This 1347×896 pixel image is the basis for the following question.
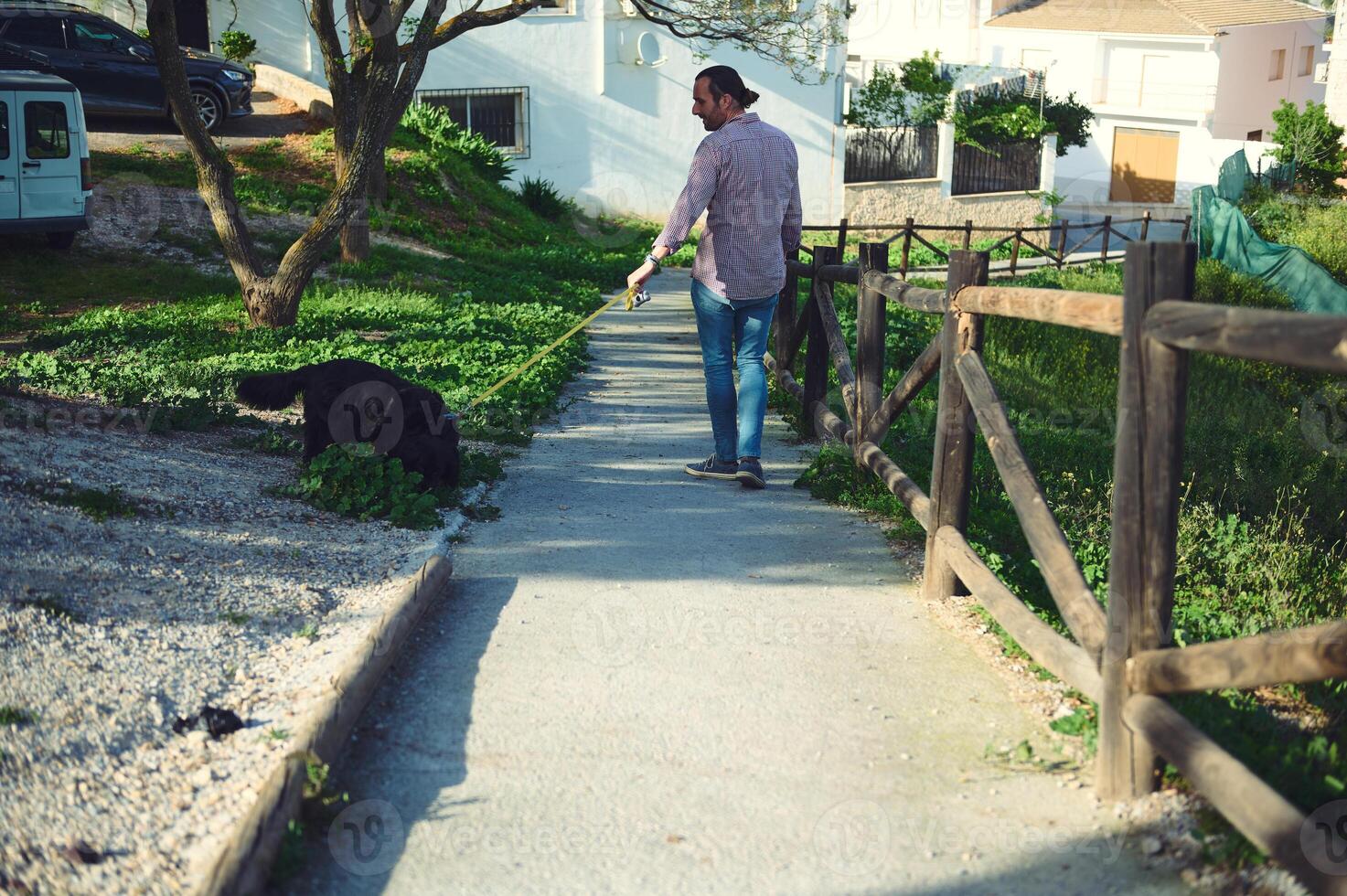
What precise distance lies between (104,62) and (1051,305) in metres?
19.2

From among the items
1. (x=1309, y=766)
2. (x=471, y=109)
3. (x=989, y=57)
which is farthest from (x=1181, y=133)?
(x=1309, y=766)

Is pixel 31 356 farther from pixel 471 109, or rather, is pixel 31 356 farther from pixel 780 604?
pixel 471 109

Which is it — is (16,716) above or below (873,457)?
below

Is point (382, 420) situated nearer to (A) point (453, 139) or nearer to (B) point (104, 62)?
(B) point (104, 62)

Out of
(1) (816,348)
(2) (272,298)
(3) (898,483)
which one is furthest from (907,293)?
(2) (272,298)

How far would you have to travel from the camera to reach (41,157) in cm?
1380

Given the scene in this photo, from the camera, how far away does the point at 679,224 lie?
6340 mm

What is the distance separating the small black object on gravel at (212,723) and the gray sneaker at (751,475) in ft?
11.8

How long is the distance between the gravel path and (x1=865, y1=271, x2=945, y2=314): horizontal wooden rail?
8.05 ft

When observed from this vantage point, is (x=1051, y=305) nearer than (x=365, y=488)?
Yes

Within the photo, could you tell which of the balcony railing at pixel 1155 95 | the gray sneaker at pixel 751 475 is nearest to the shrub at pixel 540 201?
the gray sneaker at pixel 751 475

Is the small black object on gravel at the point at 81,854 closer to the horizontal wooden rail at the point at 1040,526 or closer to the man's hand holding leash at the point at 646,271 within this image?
the horizontal wooden rail at the point at 1040,526

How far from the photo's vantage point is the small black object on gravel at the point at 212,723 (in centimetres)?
362

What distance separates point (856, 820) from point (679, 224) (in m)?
3.71
